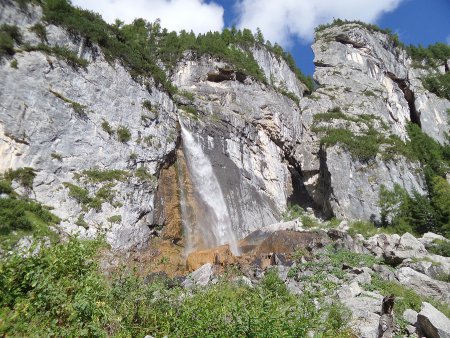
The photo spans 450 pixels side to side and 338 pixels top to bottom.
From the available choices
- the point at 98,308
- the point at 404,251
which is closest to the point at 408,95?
the point at 404,251

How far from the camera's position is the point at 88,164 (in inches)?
829

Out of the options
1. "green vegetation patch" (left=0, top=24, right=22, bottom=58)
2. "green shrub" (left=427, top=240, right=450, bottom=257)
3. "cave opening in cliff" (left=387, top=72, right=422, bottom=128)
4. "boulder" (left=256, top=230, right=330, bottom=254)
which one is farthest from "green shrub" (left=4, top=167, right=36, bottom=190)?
"cave opening in cliff" (left=387, top=72, right=422, bottom=128)

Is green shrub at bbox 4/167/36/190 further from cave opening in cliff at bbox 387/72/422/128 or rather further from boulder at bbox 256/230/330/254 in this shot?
cave opening in cliff at bbox 387/72/422/128

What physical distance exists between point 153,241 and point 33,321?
1656 centimetres

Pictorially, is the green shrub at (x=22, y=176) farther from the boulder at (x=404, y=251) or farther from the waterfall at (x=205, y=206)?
the boulder at (x=404, y=251)

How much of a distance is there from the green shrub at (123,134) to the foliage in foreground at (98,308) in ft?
56.1

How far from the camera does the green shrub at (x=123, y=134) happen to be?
23.1 m

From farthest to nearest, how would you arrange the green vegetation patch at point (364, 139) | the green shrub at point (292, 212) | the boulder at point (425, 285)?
1. the green vegetation patch at point (364, 139)
2. the green shrub at point (292, 212)
3. the boulder at point (425, 285)

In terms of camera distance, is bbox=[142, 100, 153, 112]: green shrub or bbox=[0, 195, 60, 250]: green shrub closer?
bbox=[0, 195, 60, 250]: green shrub

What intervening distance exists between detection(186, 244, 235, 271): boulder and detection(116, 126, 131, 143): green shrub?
8178 mm

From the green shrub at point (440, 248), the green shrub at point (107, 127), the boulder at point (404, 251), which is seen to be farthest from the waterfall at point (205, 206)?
the green shrub at point (440, 248)

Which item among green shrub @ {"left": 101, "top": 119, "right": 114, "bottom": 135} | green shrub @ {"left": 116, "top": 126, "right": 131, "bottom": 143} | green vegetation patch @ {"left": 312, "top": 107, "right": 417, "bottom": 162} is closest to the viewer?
green shrub @ {"left": 101, "top": 119, "right": 114, "bottom": 135}

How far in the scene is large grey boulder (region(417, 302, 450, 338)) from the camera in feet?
25.5

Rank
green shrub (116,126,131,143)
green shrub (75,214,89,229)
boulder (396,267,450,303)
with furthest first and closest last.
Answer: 1. green shrub (116,126,131,143)
2. green shrub (75,214,89,229)
3. boulder (396,267,450,303)
